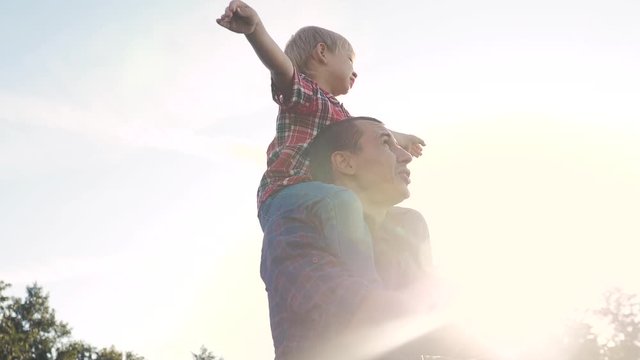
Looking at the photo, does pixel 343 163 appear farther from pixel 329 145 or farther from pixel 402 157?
pixel 402 157

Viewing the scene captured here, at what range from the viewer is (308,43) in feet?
13.7

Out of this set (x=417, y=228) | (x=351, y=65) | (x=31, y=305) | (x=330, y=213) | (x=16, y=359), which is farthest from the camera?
(x=31, y=305)

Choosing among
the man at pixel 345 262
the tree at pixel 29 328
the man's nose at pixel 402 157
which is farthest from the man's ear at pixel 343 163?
the tree at pixel 29 328

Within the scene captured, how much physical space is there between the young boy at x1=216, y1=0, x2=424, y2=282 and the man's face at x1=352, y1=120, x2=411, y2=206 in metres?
0.36

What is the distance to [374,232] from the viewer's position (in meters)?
3.28

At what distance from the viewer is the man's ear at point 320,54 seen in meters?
4.11

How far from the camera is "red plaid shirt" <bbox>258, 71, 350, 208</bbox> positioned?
329cm

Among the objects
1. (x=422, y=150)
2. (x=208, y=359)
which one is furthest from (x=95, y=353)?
Answer: (x=422, y=150)

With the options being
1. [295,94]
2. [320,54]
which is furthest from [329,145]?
[320,54]

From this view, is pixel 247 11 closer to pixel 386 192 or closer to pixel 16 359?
pixel 386 192

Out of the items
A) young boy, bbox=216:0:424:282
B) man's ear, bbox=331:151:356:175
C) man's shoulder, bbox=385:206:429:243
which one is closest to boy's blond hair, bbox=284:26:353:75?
young boy, bbox=216:0:424:282

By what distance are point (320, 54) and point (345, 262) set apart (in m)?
2.06

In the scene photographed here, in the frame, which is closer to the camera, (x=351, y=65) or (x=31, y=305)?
(x=351, y=65)

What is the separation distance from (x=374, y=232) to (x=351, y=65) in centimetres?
162
